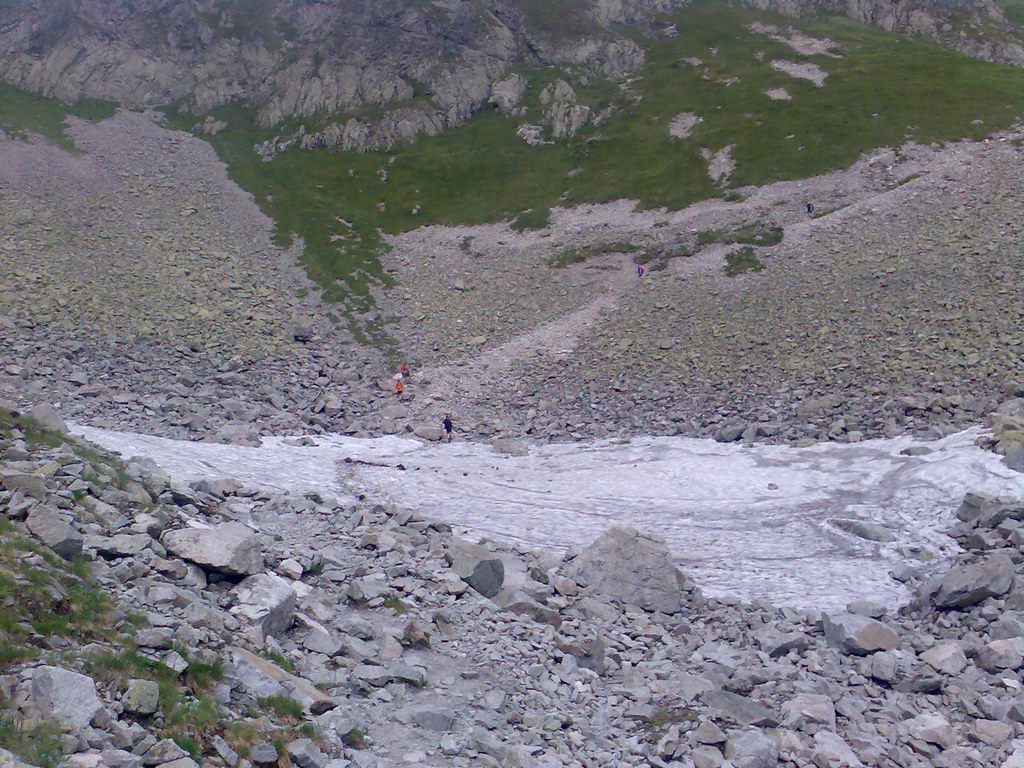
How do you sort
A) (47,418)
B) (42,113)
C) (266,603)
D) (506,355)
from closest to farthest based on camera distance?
(266,603) → (47,418) → (506,355) → (42,113)

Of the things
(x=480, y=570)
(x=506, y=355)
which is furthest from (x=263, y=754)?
(x=506, y=355)

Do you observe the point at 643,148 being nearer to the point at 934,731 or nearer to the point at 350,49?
the point at 350,49

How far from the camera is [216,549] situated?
1437cm

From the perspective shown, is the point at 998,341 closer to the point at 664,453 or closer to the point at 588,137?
the point at 664,453

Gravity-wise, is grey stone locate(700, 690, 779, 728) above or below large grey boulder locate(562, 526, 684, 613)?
above

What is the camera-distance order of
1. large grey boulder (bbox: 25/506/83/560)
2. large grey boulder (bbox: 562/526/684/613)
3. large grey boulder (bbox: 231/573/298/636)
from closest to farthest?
large grey boulder (bbox: 25/506/83/560) < large grey boulder (bbox: 231/573/298/636) < large grey boulder (bbox: 562/526/684/613)

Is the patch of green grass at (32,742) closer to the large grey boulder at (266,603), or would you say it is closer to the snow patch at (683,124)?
the large grey boulder at (266,603)

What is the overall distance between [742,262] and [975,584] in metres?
36.4

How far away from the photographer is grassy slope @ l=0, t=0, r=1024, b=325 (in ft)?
219

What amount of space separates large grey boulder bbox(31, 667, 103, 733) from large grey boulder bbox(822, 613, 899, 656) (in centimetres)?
1525

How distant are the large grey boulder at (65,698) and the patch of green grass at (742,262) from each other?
4722cm

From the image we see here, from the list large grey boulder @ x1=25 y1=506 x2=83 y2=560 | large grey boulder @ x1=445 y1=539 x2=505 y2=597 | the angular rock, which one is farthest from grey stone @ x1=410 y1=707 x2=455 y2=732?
the angular rock

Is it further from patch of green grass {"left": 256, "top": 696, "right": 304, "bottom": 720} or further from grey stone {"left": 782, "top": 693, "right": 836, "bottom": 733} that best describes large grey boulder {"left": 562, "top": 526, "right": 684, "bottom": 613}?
patch of green grass {"left": 256, "top": 696, "right": 304, "bottom": 720}

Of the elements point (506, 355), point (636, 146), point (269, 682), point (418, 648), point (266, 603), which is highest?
point (269, 682)
